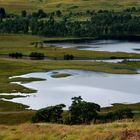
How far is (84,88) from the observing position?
108 meters

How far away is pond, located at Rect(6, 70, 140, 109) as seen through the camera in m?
94.0

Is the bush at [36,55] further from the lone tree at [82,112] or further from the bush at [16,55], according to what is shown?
the lone tree at [82,112]

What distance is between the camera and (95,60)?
163125 mm

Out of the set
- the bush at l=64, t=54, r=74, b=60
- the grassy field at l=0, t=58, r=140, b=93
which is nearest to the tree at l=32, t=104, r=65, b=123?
the grassy field at l=0, t=58, r=140, b=93

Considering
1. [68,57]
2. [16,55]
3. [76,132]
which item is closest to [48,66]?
[68,57]

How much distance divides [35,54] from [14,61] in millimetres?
19650

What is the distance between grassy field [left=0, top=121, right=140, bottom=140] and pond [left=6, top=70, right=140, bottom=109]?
60.1 metres

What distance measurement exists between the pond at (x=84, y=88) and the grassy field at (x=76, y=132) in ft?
197

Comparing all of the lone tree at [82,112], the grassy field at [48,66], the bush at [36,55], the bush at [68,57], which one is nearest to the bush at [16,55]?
the bush at [36,55]

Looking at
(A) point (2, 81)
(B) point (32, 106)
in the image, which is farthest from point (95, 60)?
(B) point (32, 106)

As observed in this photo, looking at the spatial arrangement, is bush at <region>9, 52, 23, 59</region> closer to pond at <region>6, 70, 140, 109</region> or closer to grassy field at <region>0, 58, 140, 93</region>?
grassy field at <region>0, 58, 140, 93</region>

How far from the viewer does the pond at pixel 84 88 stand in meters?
94.0

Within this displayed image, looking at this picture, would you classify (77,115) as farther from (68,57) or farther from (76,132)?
(68,57)

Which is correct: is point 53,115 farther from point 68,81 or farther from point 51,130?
point 68,81
